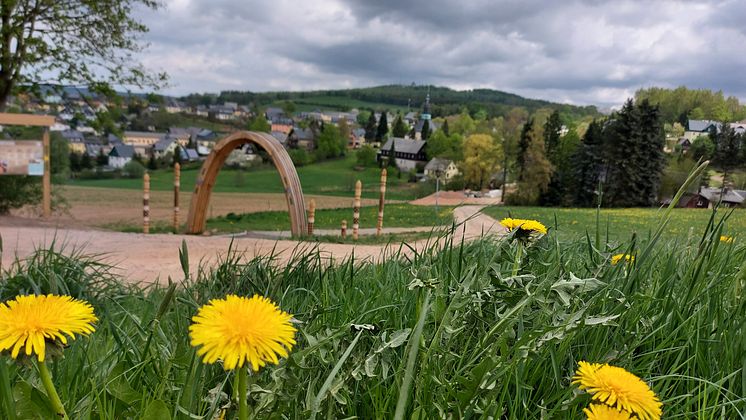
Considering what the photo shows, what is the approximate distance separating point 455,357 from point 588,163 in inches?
884

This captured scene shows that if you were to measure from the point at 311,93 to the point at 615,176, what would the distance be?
221 feet

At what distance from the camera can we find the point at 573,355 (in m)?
1.02

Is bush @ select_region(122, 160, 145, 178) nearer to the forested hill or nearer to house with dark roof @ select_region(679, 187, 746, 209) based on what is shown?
the forested hill

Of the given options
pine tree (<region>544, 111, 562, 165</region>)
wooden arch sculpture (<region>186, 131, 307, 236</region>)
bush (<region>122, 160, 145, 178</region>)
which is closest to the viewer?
wooden arch sculpture (<region>186, 131, 307, 236</region>)

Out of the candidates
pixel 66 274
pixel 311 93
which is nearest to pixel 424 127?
pixel 311 93

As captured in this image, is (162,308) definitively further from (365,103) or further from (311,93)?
(311,93)

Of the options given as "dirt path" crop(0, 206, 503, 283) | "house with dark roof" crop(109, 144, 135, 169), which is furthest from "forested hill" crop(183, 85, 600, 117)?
"dirt path" crop(0, 206, 503, 283)

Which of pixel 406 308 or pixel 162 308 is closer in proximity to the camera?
pixel 162 308

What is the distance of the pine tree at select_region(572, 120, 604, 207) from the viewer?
1900 cm

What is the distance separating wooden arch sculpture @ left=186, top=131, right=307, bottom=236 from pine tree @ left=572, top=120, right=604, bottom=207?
12.2 metres

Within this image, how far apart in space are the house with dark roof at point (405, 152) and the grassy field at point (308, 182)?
171cm

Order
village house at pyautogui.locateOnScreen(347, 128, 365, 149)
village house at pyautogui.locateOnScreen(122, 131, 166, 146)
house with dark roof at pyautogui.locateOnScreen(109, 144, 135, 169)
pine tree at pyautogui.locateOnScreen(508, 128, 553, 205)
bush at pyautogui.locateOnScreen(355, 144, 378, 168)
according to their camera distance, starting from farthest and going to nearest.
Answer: village house at pyautogui.locateOnScreen(347, 128, 365, 149), bush at pyautogui.locateOnScreen(355, 144, 378, 168), village house at pyautogui.locateOnScreen(122, 131, 166, 146), house with dark roof at pyautogui.locateOnScreen(109, 144, 135, 169), pine tree at pyautogui.locateOnScreen(508, 128, 553, 205)

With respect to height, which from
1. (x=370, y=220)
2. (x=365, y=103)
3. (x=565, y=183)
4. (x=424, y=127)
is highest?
(x=365, y=103)

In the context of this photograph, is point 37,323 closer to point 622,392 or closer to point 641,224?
point 622,392
